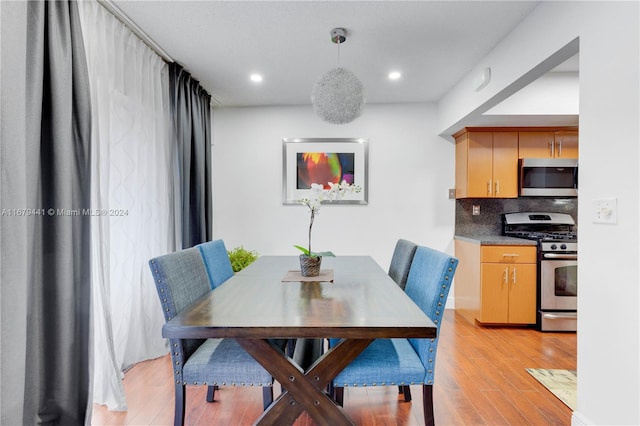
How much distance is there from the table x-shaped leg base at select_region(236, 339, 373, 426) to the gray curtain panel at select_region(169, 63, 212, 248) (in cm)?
204

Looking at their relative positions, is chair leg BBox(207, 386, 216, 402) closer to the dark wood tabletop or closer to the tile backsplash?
the dark wood tabletop

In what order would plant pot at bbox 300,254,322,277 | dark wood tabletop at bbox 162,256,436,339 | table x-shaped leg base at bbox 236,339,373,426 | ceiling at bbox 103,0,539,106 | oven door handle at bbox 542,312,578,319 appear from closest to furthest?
dark wood tabletop at bbox 162,256,436,339
table x-shaped leg base at bbox 236,339,373,426
plant pot at bbox 300,254,322,277
ceiling at bbox 103,0,539,106
oven door handle at bbox 542,312,578,319

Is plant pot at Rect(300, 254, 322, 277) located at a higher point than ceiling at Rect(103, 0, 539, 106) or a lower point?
lower

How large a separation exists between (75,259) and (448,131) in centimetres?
365

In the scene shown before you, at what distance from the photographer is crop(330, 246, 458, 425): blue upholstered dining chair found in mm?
1487

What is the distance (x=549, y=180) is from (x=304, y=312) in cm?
348

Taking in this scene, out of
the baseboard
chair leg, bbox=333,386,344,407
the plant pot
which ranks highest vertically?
the plant pot

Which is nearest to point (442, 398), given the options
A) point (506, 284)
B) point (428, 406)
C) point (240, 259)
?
point (428, 406)

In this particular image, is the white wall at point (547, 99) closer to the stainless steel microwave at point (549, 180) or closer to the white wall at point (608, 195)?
the stainless steel microwave at point (549, 180)

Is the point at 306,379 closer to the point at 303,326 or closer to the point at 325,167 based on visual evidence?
the point at 303,326

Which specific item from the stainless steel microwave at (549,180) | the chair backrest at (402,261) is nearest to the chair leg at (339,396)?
the chair backrest at (402,261)

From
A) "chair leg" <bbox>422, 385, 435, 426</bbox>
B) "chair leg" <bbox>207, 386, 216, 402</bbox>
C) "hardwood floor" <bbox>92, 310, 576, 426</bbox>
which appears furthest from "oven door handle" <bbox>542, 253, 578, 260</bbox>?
"chair leg" <bbox>207, 386, 216, 402</bbox>

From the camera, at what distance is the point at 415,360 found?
5.10ft

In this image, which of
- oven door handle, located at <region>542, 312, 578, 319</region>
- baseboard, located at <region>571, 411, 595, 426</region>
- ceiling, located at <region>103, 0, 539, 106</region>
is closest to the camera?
baseboard, located at <region>571, 411, 595, 426</region>
